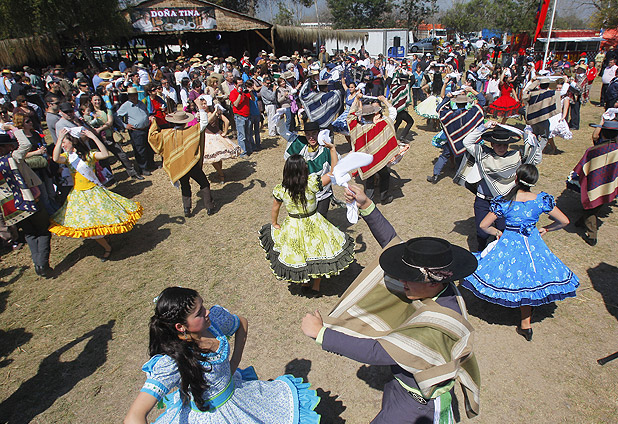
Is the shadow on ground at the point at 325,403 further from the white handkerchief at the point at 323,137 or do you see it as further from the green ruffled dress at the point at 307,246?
the white handkerchief at the point at 323,137

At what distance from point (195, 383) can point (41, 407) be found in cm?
280

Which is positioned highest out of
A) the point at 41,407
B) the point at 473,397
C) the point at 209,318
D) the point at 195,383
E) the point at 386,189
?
the point at 209,318

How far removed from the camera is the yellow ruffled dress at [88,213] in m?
5.61

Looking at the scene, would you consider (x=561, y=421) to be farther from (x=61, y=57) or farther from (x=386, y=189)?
(x=61, y=57)

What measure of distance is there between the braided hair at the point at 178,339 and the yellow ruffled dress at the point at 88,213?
13.8 feet

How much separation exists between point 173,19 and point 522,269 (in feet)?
85.5

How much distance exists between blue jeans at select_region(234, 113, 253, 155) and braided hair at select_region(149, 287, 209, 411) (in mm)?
8735

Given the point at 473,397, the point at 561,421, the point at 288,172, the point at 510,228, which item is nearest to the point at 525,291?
the point at 510,228

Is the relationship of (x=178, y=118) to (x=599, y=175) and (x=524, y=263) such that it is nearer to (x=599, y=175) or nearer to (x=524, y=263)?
(x=524, y=263)

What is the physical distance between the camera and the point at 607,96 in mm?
11250

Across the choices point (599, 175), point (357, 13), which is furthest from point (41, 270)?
point (357, 13)

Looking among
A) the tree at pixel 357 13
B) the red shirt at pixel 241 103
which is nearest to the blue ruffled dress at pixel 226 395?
the red shirt at pixel 241 103

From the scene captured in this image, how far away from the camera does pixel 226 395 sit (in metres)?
2.39

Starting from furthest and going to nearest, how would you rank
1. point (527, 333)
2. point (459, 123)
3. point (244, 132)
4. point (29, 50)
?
point (29, 50) → point (244, 132) → point (459, 123) → point (527, 333)
